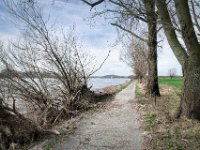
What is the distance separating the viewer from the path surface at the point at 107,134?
11.1 meters

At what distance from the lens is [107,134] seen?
12.8 m

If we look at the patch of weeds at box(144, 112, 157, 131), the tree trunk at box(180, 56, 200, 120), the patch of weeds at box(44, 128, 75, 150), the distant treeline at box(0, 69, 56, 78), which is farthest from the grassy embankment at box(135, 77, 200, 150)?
the distant treeline at box(0, 69, 56, 78)

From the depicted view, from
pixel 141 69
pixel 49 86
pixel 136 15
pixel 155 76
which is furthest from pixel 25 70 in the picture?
pixel 141 69

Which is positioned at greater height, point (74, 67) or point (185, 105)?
point (74, 67)

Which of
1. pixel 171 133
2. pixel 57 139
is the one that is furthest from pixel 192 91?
pixel 57 139


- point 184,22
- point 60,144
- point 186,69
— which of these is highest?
point 184,22

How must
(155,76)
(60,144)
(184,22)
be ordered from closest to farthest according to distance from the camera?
(60,144)
(184,22)
(155,76)

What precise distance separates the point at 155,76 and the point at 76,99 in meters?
7.88

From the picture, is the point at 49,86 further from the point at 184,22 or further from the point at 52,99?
the point at 184,22

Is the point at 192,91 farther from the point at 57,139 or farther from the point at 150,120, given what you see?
the point at 57,139

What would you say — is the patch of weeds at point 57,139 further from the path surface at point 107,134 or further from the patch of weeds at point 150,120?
the patch of weeds at point 150,120

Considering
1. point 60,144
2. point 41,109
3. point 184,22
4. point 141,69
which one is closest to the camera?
point 60,144

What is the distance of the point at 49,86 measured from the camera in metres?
20.2

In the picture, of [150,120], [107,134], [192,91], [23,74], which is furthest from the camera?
[23,74]
